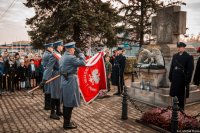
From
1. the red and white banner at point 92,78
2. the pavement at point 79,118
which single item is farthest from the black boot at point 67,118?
A: the red and white banner at point 92,78

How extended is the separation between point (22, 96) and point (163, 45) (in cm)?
693

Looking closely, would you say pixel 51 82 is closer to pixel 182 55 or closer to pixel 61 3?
pixel 182 55

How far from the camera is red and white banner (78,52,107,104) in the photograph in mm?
7578

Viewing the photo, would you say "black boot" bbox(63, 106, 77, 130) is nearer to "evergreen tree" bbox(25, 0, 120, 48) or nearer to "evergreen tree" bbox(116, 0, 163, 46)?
"evergreen tree" bbox(25, 0, 120, 48)

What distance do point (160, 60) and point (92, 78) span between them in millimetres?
2985

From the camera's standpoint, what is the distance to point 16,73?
1306cm

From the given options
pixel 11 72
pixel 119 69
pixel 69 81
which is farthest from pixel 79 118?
pixel 11 72

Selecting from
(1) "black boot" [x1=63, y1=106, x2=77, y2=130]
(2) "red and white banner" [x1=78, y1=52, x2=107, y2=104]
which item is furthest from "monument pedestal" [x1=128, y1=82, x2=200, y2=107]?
(1) "black boot" [x1=63, y1=106, x2=77, y2=130]

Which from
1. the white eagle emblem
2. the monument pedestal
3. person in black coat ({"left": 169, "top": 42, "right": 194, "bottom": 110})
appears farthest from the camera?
the monument pedestal

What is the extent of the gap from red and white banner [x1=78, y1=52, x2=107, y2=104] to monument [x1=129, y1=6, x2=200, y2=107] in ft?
7.39

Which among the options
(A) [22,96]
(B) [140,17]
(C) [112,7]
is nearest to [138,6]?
(B) [140,17]

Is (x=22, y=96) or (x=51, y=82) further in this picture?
(x=22, y=96)

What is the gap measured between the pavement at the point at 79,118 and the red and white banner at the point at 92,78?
0.76m

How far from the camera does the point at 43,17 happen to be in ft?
67.2
